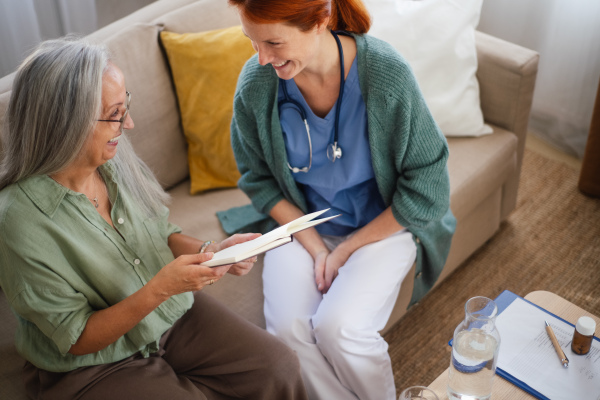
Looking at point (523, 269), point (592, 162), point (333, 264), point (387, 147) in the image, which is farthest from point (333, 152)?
point (592, 162)

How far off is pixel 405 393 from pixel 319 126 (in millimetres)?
721

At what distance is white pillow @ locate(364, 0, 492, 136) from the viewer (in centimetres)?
204

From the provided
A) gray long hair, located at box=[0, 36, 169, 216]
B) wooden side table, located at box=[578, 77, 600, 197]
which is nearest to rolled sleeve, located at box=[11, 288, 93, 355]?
gray long hair, located at box=[0, 36, 169, 216]

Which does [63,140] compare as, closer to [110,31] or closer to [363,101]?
[363,101]

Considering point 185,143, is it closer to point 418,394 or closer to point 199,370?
point 199,370

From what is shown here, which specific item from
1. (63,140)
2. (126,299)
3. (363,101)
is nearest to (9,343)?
(126,299)

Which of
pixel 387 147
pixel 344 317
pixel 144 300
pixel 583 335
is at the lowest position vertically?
pixel 344 317

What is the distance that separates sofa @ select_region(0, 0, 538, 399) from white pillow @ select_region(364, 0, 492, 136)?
0.27ft

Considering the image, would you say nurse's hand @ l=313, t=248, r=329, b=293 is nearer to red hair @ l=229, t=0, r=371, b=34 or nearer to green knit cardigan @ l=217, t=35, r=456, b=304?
green knit cardigan @ l=217, t=35, r=456, b=304

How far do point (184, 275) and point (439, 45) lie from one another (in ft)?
4.05

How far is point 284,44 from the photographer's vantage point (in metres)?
1.40

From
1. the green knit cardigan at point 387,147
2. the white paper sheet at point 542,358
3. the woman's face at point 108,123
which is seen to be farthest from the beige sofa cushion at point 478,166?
the woman's face at point 108,123

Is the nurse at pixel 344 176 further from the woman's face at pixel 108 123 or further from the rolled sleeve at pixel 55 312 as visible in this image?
the rolled sleeve at pixel 55 312

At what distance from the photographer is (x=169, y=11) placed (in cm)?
209
